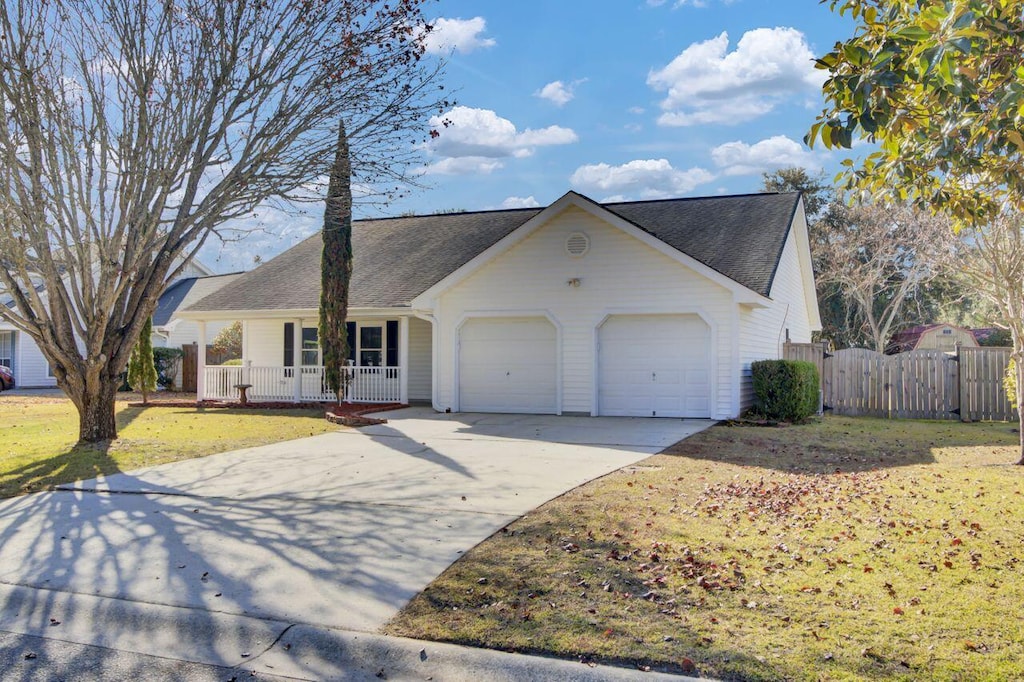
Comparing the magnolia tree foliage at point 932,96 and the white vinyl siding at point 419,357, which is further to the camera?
the white vinyl siding at point 419,357

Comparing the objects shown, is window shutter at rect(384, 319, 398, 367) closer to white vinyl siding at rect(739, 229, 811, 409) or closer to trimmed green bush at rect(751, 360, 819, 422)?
A: white vinyl siding at rect(739, 229, 811, 409)

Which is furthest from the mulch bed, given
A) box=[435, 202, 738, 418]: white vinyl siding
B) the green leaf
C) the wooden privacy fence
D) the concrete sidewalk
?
the green leaf

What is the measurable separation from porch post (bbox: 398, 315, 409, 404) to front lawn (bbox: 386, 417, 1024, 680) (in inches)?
490

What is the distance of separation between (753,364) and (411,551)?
12.4 meters

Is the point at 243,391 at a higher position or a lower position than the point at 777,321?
lower

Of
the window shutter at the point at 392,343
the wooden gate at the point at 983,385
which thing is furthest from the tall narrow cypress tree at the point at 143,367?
the wooden gate at the point at 983,385

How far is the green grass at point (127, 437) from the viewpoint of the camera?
33.4 feet

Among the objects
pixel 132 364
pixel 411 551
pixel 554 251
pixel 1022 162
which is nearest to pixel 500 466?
pixel 411 551

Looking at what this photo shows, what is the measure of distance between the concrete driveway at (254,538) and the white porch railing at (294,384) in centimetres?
901

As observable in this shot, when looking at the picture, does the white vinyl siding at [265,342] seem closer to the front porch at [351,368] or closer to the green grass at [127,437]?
the front porch at [351,368]

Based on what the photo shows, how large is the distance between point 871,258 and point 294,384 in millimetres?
27620

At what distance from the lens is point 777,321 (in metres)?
19.7

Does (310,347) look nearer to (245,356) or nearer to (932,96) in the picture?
(245,356)

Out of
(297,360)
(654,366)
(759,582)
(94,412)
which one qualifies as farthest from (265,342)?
(759,582)
